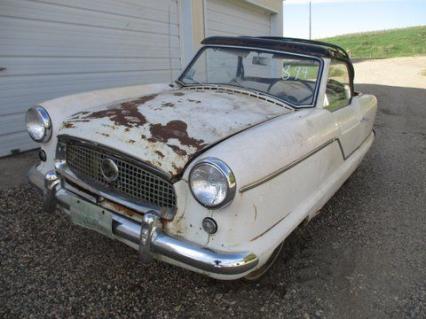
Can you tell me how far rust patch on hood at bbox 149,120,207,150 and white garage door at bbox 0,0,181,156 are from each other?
295 cm

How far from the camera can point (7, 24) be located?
167 inches

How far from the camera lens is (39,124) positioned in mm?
2648

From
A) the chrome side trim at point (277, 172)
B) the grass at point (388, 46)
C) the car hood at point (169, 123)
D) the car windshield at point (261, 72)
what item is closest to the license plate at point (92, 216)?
the car hood at point (169, 123)

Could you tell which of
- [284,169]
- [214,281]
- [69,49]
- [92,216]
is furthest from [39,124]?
[69,49]

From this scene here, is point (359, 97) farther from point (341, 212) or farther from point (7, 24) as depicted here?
point (7, 24)

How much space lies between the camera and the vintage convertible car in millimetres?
1938

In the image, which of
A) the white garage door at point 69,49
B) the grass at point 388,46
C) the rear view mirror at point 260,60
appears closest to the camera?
the rear view mirror at point 260,60

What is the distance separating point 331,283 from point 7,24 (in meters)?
4.12

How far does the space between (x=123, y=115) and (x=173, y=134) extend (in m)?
0.44

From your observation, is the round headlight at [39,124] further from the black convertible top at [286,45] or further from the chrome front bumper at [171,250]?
the black convertible top at [286,45]

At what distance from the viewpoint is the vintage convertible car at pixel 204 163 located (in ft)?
6.36

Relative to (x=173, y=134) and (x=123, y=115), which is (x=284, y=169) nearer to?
(x=173, y=134)

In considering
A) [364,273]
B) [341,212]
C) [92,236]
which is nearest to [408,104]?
[341,212]

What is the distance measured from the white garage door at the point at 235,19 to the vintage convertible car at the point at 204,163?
4.85 metres
